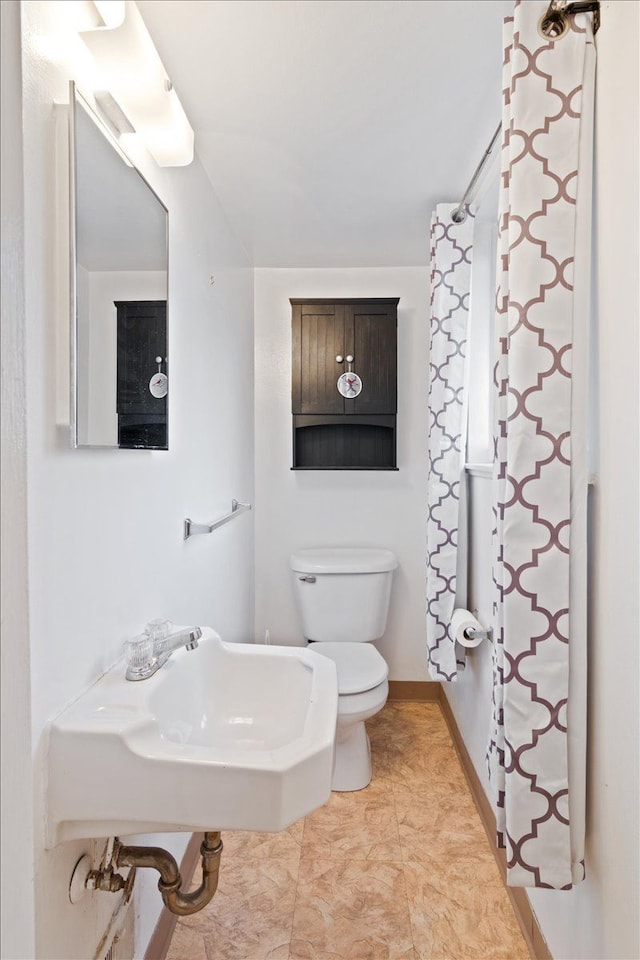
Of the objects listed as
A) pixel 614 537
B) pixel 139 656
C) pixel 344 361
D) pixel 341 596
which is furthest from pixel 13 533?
pixel 344 361

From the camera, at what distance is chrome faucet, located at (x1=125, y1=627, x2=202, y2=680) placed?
87cm

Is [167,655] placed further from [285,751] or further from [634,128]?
[634,128]

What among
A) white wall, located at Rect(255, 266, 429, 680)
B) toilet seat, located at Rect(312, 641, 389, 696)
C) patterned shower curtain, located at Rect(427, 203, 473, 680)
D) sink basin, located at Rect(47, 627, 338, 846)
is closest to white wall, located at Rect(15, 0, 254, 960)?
sink basin, located at Rect(47, 627, 338, 846)

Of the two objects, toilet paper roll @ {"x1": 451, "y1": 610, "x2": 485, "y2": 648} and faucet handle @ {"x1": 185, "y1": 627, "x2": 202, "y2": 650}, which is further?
toilet paper roll @ {"x1": 451, "y1": 610, "x2": 485, "y2": 648}

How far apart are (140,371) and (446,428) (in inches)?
44.6

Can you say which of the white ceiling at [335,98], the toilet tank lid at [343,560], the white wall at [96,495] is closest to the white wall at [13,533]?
the white wall at [96,495]

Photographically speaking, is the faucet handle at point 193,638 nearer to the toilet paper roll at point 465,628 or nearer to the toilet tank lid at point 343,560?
the toilet paper roll at point 465,628

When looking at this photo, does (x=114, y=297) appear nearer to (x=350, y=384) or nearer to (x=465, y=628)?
(x=465, y=628)

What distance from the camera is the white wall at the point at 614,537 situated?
29.9 inches

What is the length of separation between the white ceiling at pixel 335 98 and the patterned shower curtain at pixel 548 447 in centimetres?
22

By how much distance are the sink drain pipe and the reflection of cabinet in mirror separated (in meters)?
0.72

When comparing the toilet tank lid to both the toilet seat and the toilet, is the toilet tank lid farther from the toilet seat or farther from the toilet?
the toilet seat

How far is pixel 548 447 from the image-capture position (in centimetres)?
90

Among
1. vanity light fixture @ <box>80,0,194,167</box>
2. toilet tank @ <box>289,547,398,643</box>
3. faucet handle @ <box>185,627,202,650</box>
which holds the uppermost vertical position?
vanity light fixture @ <box>80,0,194,167</box>
